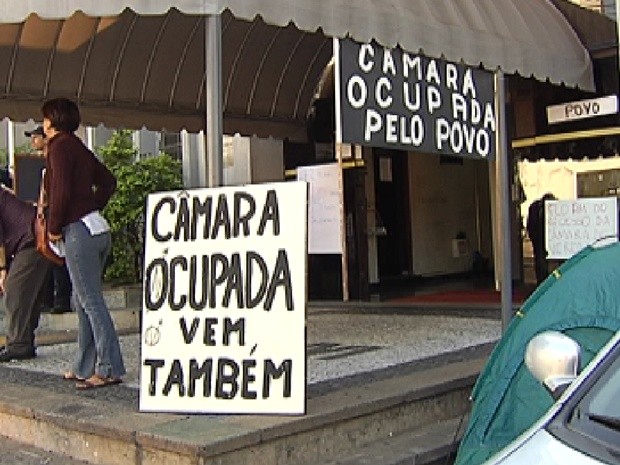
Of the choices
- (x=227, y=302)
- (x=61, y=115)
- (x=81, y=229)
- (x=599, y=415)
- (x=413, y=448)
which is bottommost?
(x=413, y=448)

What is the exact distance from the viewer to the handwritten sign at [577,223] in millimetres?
6934

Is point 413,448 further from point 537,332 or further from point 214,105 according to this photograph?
point 214,105

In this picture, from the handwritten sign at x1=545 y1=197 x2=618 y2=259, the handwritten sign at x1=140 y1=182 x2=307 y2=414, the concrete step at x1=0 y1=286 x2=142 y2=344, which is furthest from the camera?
the concrete step at x1=0 y1=286 x2=142 y2=344

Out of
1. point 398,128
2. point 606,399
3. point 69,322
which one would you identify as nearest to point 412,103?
point 398,128

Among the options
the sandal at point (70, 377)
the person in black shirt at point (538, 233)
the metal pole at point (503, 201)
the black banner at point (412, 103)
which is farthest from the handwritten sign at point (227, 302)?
the person in black shirt at point (538, 233)

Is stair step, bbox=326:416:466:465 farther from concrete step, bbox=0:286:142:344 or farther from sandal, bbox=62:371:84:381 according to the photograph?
concrete step, bbox=0:286:142:344

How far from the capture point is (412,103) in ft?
19.8

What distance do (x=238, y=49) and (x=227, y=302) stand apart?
565cm

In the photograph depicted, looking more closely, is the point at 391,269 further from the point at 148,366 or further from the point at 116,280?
the point at 148,366

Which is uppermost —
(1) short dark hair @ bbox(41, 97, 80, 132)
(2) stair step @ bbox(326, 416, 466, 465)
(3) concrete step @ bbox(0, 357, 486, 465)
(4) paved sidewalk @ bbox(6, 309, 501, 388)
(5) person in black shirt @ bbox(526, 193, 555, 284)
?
(1) short dark hair @ bbox(41, 97, 80, 132)

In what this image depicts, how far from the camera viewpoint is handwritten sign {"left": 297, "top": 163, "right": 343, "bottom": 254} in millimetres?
11680

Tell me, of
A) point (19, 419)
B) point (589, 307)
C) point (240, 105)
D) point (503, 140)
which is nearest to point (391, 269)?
point (240, 105)

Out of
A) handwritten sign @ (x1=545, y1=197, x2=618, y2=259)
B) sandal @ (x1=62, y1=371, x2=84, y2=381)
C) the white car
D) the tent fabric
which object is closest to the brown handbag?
sandal @ (x1=62, y1=371, x2=84, y2=381)

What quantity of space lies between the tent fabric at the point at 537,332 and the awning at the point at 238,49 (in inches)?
99.0
